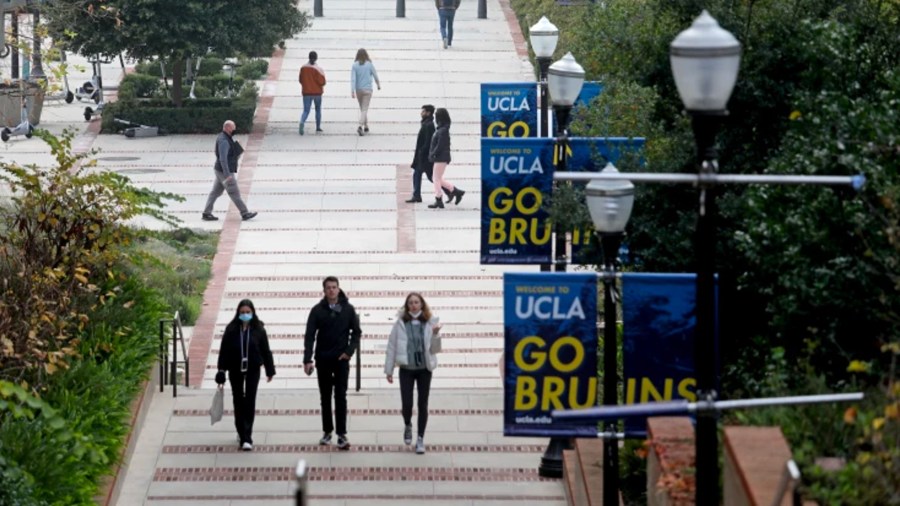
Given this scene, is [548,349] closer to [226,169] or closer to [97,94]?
[226,169]

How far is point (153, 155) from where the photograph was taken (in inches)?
1238

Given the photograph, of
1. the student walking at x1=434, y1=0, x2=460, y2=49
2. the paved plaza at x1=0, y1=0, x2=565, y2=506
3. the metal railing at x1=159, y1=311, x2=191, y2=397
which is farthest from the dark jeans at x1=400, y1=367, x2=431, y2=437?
the student walking at x1=434, y1=0, x2=460, y2=49

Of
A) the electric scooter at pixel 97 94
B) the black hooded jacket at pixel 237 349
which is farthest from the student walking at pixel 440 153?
the black hooded jacket at pixel 237 349

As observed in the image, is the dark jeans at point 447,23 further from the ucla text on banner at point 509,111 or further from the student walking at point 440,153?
the ucla text on banner at point 509,111

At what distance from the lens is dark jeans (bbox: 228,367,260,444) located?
53.2 ft

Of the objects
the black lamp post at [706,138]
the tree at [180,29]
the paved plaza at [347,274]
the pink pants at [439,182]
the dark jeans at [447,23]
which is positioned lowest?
the paved plaza at [347,274]

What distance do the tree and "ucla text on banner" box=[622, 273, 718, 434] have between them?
70.6 ft

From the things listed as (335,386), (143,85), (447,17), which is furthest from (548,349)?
(447,17)

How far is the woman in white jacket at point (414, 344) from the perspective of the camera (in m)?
15.6

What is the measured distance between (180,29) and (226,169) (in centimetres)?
745

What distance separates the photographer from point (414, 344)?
15742 millimetres

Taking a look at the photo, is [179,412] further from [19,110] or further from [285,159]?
[19,110]

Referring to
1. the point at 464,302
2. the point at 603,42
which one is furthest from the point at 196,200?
the point at 603,42

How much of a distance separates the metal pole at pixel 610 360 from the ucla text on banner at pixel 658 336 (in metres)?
0.16
